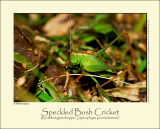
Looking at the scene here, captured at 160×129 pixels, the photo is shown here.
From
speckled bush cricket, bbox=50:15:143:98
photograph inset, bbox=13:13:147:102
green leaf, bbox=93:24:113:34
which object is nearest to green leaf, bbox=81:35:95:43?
green leaf, bbox=93:24:113:34

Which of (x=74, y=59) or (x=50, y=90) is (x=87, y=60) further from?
(x=50, y=90)

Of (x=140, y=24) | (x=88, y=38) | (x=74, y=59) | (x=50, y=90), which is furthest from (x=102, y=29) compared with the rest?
(x=50, y=90)

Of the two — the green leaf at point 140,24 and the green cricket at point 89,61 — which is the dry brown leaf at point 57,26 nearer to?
the green cricket at point 89,61

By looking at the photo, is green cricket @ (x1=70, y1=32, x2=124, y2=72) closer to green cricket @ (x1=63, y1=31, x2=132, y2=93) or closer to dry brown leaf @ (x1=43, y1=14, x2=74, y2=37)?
green cricket @ (x1=63, y1=31, x2=132, y2=93)

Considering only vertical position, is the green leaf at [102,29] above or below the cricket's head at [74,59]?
above

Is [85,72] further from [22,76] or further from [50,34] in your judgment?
[50,34]

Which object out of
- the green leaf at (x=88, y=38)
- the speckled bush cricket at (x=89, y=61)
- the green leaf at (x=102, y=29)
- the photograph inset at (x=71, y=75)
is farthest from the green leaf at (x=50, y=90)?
the green leaf at (x=102, y=29)

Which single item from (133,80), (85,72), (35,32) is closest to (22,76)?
(85,72)
